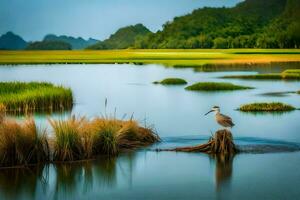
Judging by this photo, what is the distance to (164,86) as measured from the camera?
37.0 metres

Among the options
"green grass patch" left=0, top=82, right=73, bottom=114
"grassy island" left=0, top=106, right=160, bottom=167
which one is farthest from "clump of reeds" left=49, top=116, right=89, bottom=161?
"green grass patch" left=0, top=82, right=73, bottom=114

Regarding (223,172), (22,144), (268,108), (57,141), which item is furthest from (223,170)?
(268,108)

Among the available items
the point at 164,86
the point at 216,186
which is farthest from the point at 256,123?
the point at 164,86

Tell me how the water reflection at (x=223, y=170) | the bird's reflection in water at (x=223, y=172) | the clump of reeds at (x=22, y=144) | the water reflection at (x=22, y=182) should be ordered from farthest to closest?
the clump of reeds at (x=22, y=144) → the water reflection at (x=223, y=170) → the bird's reflection in water at (x=223, y=172) → the water reflection at (x=22, y=182)

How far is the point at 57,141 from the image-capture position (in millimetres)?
13312

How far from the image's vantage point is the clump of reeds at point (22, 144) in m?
12.8

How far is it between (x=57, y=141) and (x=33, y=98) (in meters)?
10.4

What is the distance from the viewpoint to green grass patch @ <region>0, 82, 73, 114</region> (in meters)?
22.8

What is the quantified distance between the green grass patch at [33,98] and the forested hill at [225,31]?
86271 millimetres

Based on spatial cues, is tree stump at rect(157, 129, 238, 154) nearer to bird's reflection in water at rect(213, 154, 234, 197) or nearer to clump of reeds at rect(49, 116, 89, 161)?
bird's reflection in water at rect(213, 154, 234, 197)

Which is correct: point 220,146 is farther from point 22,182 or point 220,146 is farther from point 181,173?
point 22,182

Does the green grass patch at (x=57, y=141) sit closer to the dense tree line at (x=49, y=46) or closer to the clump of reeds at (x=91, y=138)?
the clump of reeds at (x=91, y=138)

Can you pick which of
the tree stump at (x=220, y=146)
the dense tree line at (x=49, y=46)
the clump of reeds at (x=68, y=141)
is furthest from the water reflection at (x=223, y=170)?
the dense tree line at (x=49, y=46)

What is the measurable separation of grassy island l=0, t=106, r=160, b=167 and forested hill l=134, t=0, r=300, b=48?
9691 centimetres
